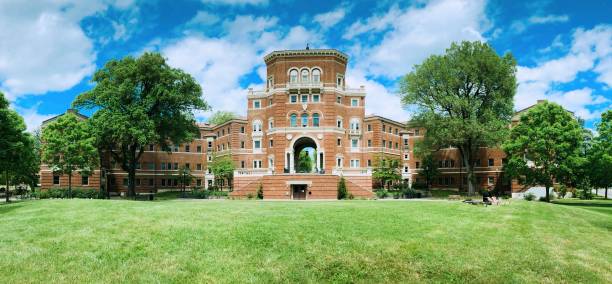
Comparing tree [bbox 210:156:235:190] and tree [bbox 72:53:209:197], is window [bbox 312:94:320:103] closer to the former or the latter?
tree [bbox 72:53:209:197]

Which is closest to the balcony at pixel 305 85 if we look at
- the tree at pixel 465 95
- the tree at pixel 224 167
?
the tree at pixel 465 95

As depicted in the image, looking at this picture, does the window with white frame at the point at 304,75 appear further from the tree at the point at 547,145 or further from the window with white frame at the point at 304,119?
the tree at the point at 547,145

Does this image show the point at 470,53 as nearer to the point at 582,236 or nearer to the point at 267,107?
the point at 267,107

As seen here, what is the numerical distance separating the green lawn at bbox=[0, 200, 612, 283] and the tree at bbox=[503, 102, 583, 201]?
2511cm

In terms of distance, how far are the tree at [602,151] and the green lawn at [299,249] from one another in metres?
20.8

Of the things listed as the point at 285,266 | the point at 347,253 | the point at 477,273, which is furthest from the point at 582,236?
the point at 285,266

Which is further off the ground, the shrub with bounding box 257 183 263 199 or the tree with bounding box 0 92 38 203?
the tree with bounding box 0 92 38 203

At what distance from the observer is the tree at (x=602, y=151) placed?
38.8 metres

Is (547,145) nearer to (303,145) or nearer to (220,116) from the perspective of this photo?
(303,145)

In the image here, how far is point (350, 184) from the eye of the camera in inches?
2160

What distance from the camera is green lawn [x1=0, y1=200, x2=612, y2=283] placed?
46.0 feet

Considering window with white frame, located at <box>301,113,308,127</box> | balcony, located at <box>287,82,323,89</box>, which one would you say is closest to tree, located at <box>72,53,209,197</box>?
balcony, located at <box>287,82,323,89</box>

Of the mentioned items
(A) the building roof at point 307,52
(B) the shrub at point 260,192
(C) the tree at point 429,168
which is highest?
(A) the building roof at point 307,52

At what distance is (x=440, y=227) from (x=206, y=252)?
10.0 m
